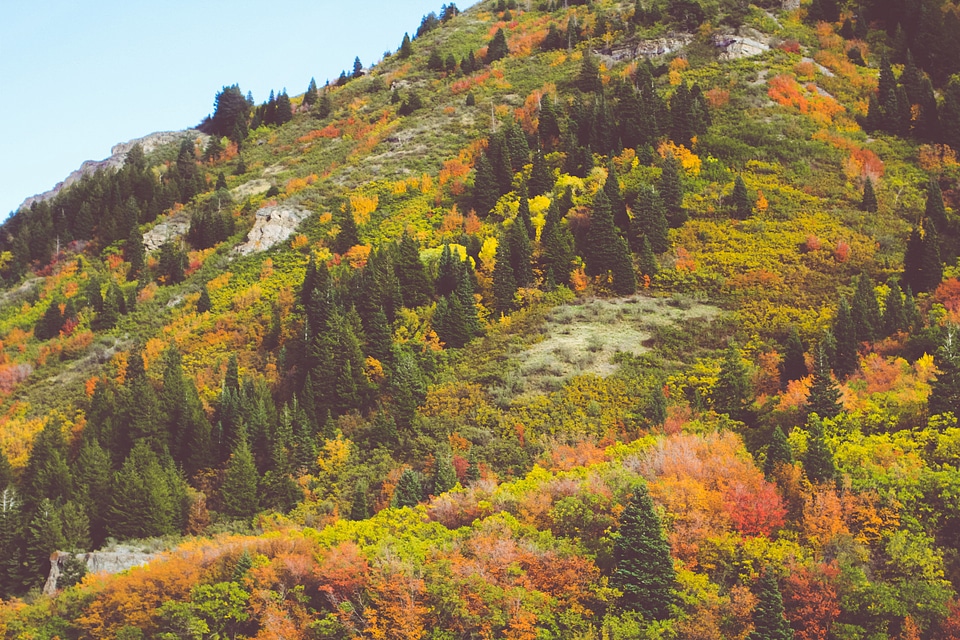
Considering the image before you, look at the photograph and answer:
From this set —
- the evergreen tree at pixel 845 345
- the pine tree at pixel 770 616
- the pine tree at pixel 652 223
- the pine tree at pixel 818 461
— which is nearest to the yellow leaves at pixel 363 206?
the pine tree at pixel 652 223

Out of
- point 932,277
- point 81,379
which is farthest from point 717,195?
point 81,379

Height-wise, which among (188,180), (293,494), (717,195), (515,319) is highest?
(188,180)

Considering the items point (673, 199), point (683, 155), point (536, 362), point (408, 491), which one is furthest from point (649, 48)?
point (408, 491)

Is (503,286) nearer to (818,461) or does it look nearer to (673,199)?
(673,199)

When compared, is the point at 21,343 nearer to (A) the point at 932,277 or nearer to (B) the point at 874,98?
(A) the point at 932,277

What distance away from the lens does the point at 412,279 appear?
8306 centimetres

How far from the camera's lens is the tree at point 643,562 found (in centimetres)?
4319

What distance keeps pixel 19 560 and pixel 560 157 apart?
252ft

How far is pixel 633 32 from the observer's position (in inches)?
5723

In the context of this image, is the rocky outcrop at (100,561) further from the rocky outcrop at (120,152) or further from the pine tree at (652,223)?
the rocky outcrop at (120,152)

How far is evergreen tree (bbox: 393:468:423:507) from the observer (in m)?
57.6

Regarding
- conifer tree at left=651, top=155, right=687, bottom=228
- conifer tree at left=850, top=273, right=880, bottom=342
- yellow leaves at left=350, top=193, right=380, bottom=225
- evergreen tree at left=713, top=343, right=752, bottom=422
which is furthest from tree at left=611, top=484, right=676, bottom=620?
yellow leaves at left=350, top=193, right=380, bottom=225

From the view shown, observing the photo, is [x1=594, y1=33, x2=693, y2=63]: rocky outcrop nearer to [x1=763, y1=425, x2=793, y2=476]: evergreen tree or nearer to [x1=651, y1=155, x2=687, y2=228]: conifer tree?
[x1=651, y1=155, x2=687, y2=228]: conifer tree

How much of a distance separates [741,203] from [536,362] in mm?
34757
